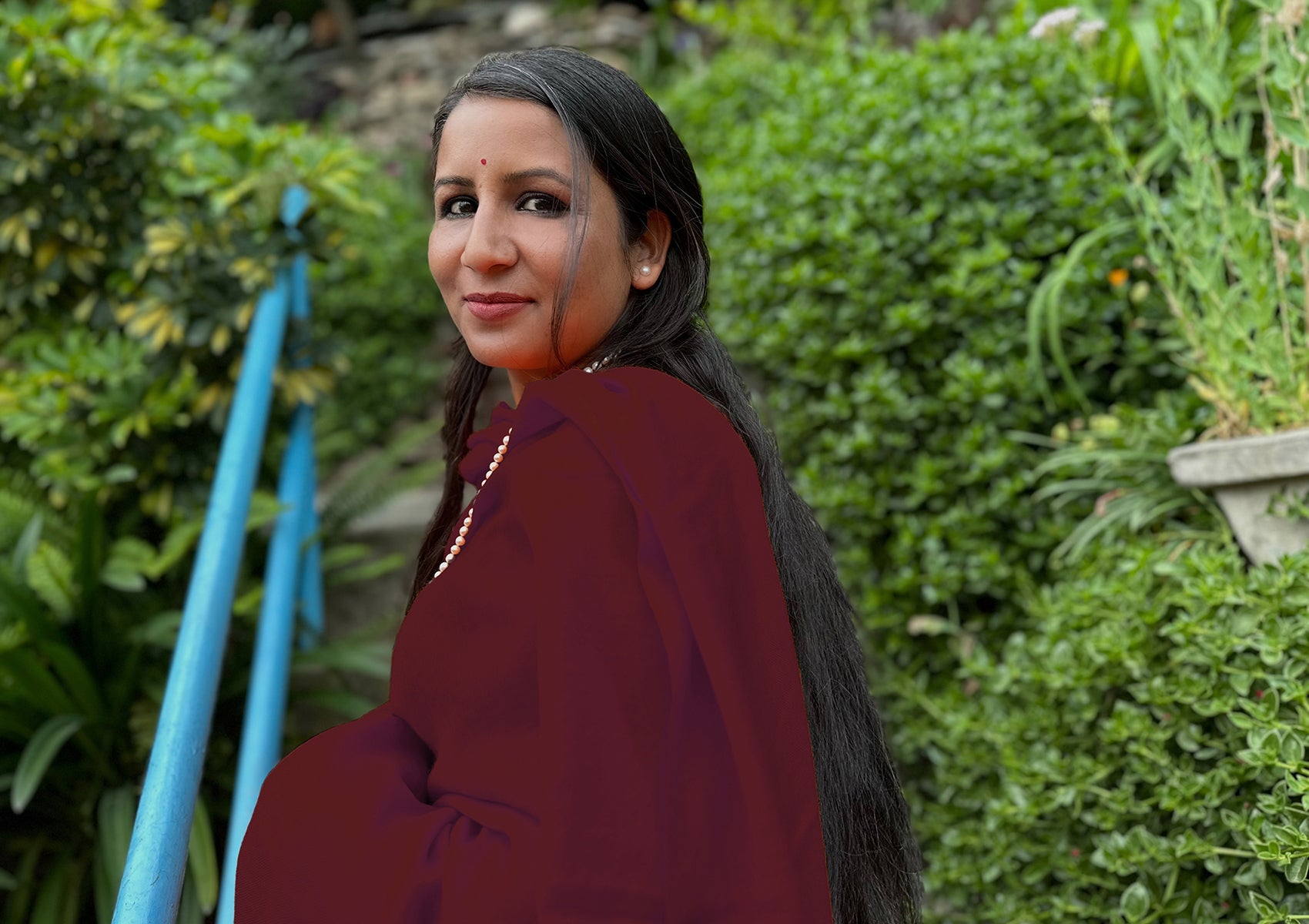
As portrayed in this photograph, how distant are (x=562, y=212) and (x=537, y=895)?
793mm

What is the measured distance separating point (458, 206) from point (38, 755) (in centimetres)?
163

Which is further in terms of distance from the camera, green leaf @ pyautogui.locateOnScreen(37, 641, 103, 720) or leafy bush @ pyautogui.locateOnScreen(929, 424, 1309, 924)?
green leaf @ pyautogui.locateOnScreen(37, 641, 103, 720)

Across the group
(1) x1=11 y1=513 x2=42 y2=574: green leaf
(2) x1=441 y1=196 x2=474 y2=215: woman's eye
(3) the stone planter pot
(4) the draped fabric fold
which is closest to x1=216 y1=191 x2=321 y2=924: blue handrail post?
(4) the draped fabric fold

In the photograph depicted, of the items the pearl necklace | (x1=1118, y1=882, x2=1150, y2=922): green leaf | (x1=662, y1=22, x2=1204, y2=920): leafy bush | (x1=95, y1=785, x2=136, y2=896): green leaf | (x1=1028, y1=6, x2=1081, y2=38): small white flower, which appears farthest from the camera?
(x1=1028, y1=6, x2=1081, y2=38): small white flower

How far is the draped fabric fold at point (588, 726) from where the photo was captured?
3.26 feet

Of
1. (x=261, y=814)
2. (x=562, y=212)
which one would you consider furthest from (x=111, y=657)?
(x=562, y=212)

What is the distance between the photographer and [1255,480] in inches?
77.7

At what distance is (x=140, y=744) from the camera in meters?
2.51

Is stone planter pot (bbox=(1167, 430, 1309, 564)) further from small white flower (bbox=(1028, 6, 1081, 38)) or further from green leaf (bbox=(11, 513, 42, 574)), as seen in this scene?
green leaf (bbox=(11, 513, 42, 574))

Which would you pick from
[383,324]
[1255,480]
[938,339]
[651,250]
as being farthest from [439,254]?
[383,324]

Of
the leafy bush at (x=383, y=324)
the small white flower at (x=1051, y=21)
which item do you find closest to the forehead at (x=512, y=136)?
the small white flower at (x=1051, y=21)

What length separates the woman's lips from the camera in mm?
1340

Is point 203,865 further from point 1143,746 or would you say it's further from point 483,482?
point 1143,746

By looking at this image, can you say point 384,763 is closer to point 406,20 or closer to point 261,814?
point 261,814
